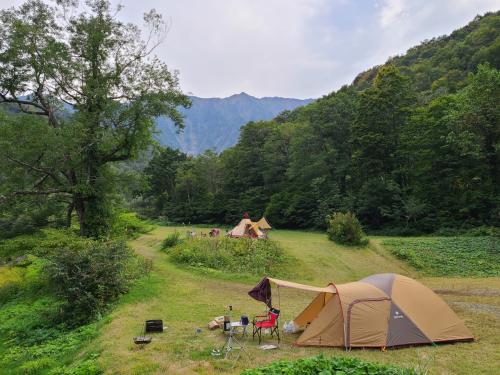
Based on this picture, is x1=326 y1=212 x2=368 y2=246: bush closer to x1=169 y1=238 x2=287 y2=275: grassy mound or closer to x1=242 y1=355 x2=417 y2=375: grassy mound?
x1=169 y1=238 x2=287 y2=275: grassy mound

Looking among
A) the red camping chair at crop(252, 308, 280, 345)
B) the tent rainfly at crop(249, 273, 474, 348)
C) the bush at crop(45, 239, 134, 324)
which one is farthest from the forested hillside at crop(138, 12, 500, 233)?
the tent rainfly at crop(249, 273, 474, 348)

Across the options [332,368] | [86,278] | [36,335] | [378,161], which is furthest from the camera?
[378,161]

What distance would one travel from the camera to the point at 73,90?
21.0m

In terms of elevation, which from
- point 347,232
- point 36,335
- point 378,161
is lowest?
point 36,335

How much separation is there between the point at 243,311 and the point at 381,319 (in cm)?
507

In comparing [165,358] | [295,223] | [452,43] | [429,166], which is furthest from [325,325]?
[452,43]

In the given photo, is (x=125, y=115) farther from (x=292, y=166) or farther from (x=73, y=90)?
(x=292, y=166)

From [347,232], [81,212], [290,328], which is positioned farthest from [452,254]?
[81,212]

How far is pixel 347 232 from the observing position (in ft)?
80.3

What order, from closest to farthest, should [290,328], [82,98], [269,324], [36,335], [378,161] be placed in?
[269,324], [290,328], [36,335], [82,98], [378,161]

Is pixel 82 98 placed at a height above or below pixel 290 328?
above

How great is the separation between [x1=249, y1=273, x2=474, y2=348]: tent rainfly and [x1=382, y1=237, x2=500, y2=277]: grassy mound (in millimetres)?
10932

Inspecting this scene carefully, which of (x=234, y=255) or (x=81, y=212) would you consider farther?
(x=234, y=255)

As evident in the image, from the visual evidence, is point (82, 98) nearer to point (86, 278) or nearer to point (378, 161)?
point (86, 278)
